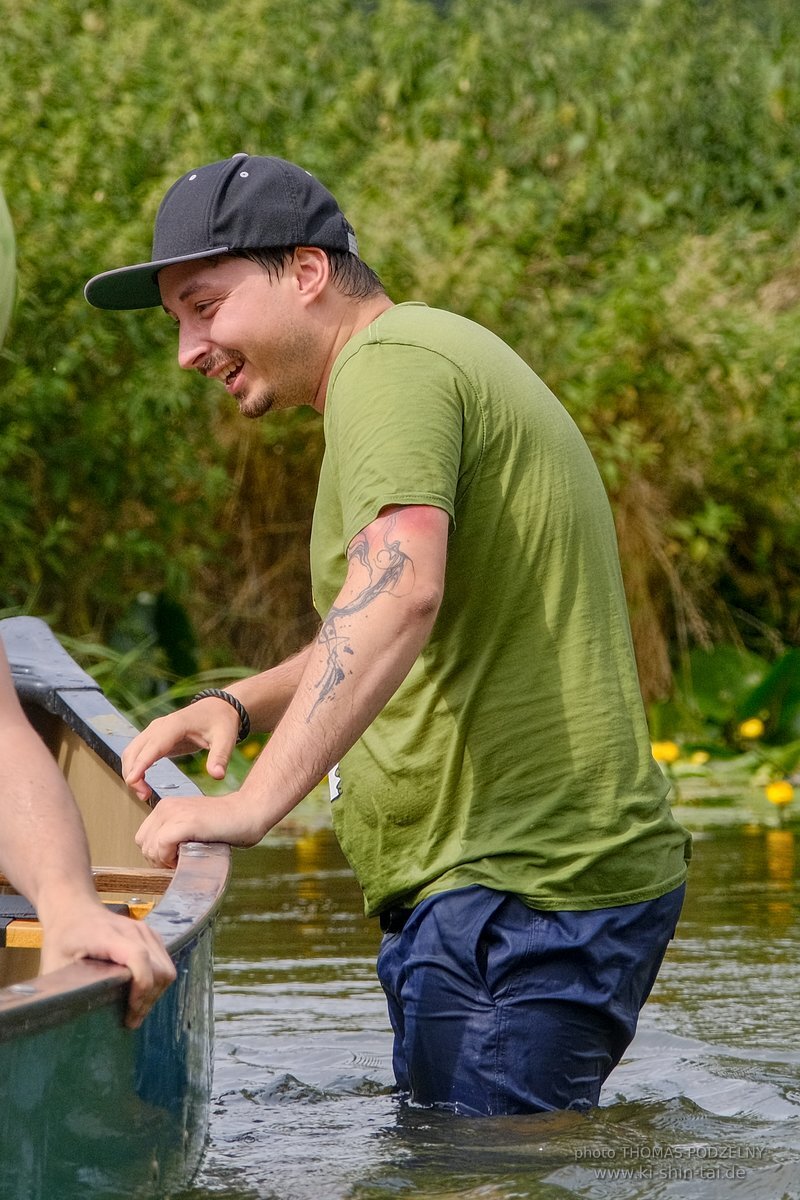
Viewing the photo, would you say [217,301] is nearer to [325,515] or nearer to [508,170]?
[325,515]

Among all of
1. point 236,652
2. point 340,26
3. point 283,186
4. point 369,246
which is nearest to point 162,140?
point 369,246

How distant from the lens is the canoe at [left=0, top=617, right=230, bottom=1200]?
170cm

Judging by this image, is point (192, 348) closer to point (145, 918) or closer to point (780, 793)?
point (145, 918)

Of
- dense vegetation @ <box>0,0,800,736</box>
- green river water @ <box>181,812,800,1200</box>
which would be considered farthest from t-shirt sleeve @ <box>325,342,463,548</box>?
dense vegetation @ <box>0,0,800,736</box>

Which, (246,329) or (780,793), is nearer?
(246,329)

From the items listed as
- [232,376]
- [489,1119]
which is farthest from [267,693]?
[489,1119]

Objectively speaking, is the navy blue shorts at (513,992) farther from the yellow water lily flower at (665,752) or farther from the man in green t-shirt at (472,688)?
the yellow water lily flower at (665,752)

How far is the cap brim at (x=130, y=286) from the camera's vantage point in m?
2.58

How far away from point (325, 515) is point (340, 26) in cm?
997

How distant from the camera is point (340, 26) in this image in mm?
11844

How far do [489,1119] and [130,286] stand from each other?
1.34 metres

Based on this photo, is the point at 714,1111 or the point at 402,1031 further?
the point at 714,1111

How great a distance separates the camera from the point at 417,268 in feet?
27.7

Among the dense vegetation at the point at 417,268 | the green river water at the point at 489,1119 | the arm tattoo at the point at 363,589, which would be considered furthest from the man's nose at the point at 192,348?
the dense vegetation at the point at 417,268
